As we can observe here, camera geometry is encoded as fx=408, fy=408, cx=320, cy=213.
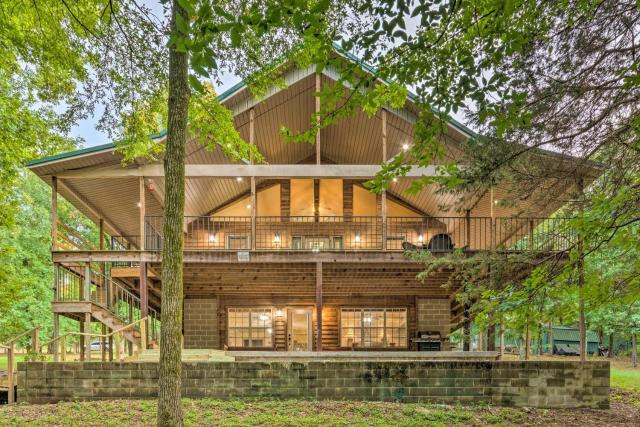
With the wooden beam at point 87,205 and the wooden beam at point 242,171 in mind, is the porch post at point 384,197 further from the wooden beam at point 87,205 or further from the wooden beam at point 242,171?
the wooden beam at point 87,205

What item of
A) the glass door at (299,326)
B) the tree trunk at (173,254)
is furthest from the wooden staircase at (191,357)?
the tree trunk at (173,254)

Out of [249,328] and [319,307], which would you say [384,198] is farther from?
[249,328]

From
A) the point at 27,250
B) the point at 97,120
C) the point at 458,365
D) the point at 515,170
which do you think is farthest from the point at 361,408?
the point at 27,250

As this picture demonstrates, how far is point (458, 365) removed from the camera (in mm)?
7957

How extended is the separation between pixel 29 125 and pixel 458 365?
12.1m

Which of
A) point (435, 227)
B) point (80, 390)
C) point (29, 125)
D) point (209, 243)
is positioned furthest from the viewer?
point (435, 227)

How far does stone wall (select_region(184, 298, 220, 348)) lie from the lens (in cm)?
1370

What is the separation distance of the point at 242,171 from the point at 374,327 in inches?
291

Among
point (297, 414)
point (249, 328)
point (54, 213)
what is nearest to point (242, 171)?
point (54, 213)

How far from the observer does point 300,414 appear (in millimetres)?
6941

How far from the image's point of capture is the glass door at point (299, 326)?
46.7 feet

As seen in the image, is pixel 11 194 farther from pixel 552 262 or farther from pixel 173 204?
pixel 552 262

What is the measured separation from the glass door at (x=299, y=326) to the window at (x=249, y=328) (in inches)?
28.6

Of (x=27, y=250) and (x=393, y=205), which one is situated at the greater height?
(x=393, y=205)
